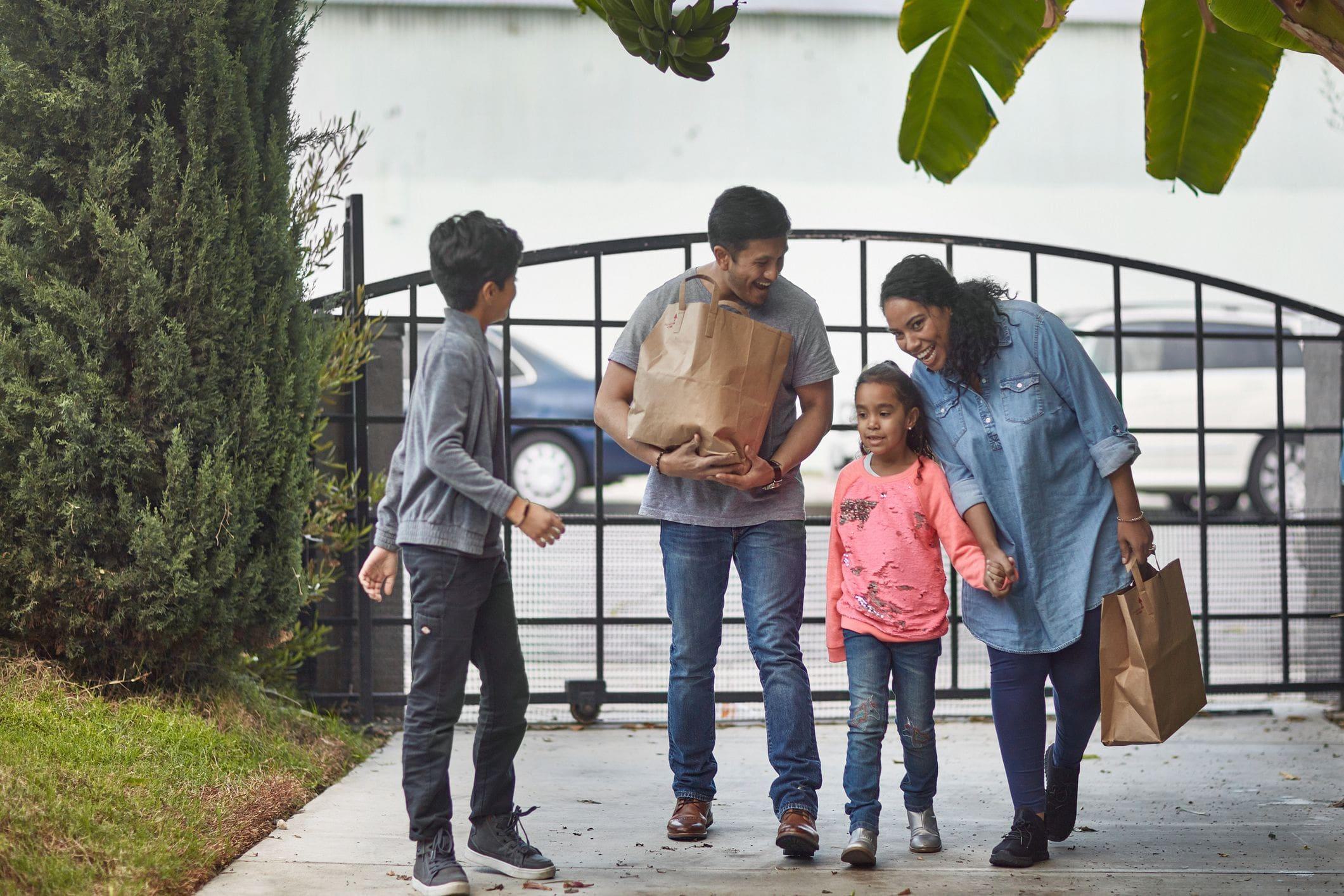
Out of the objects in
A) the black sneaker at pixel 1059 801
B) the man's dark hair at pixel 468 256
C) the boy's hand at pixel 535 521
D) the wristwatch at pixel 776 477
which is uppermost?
the man's dark hair at pixel 468 256

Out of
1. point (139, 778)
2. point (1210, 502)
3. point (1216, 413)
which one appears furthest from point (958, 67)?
point (1210, 502)

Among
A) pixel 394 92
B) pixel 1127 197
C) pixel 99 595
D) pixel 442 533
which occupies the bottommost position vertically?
pixel 99 595

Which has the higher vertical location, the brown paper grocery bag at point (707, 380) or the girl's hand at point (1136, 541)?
the brown paper grocery bag at point (707, 380)

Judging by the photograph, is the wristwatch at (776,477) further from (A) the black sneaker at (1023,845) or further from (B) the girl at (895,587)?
(A) the black sneaker at (1023,845)

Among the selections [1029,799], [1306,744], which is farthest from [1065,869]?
[1306,744]

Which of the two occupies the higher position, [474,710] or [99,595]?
[99,595]

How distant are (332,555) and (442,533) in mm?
2455

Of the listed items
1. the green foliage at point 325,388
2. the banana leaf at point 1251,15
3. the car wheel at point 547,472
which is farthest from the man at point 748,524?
the car wheel at point 547,472

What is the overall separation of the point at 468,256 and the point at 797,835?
172 cm

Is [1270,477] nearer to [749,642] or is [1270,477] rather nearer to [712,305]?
[749,642]

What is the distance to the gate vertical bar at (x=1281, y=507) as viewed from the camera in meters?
5.47

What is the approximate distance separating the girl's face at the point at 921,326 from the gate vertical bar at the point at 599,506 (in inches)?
85.3

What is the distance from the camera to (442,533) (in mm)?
2850

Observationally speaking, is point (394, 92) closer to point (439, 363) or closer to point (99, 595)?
point (99, 595)
